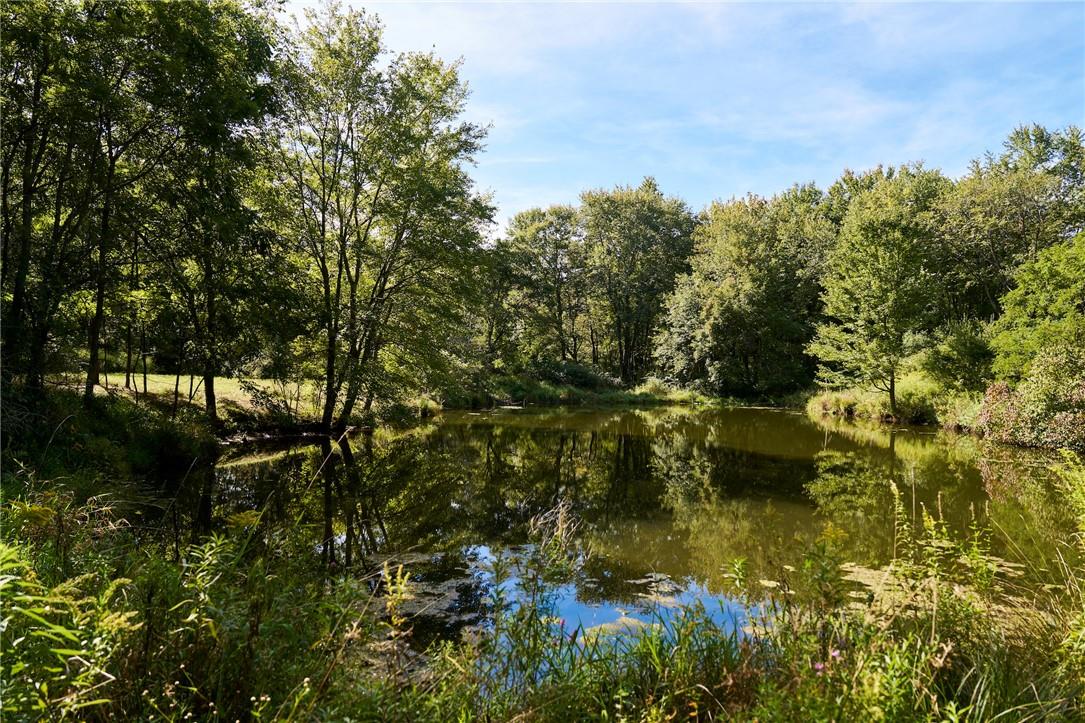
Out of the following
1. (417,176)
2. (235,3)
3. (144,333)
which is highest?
(235,3)

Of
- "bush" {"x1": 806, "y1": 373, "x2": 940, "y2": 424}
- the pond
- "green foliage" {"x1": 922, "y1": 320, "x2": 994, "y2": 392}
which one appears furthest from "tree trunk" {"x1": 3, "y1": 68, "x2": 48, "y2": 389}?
"green foliage" {"x1": 922, "y1": 320, "x2": 994, "y2": 392}

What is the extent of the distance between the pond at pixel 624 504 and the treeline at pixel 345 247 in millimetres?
3184

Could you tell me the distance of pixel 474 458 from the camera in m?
14.8

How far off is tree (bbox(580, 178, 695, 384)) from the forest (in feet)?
18.1

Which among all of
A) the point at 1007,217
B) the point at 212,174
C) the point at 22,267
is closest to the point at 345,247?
the point at 212,174

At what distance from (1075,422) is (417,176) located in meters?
19.1

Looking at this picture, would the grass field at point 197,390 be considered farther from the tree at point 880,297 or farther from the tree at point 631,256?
the tree at point 631,256


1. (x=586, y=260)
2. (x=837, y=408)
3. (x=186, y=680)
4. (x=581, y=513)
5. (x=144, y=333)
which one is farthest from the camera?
(x=586, y=260)

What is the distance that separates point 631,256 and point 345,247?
27781 mm

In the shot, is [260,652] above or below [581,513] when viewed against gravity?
above

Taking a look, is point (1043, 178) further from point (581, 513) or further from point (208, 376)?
point (208, 376)

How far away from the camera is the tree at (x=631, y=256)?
135ft

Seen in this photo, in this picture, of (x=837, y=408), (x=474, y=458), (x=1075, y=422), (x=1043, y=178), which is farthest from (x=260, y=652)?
(x=1043, y=178)

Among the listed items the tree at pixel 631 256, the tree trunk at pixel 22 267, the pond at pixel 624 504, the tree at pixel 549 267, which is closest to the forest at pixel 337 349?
the tree trunk at pixel 22 267
